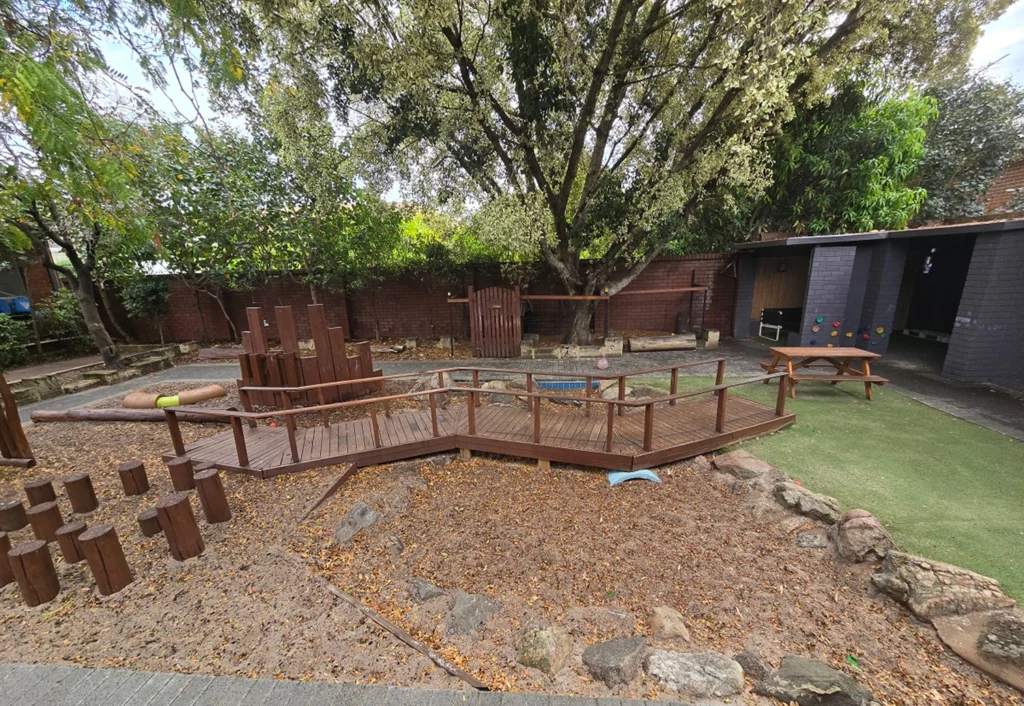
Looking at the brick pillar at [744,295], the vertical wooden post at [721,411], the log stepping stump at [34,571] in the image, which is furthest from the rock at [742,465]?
the brick pillar at [744,295]

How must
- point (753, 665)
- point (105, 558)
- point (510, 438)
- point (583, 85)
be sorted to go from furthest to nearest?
point (583, 85), point (510, 438), point (105, 558), point (753, 665)

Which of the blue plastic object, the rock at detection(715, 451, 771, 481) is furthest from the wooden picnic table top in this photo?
the blue plastic object

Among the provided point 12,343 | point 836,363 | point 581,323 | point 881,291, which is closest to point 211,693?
point 836,363

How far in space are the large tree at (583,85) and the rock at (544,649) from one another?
7238mm

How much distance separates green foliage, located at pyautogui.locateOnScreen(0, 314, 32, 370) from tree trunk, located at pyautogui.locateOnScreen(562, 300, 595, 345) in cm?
1440

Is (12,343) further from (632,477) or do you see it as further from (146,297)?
(632,477)

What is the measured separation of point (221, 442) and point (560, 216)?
294 inches

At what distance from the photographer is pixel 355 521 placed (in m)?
3.75

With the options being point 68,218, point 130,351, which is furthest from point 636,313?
point 130,351

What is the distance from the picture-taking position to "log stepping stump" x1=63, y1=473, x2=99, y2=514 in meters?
3.96

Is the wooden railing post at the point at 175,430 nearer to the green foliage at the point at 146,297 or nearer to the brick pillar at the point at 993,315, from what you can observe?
the green foliage at the point at 146,297

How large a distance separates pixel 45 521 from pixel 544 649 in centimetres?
436

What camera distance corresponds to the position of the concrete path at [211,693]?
2.15m

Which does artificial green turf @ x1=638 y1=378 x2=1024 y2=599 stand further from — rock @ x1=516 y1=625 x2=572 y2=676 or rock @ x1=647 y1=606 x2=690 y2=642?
rock @ x1=516 y1=625 x2=572 y2=676
